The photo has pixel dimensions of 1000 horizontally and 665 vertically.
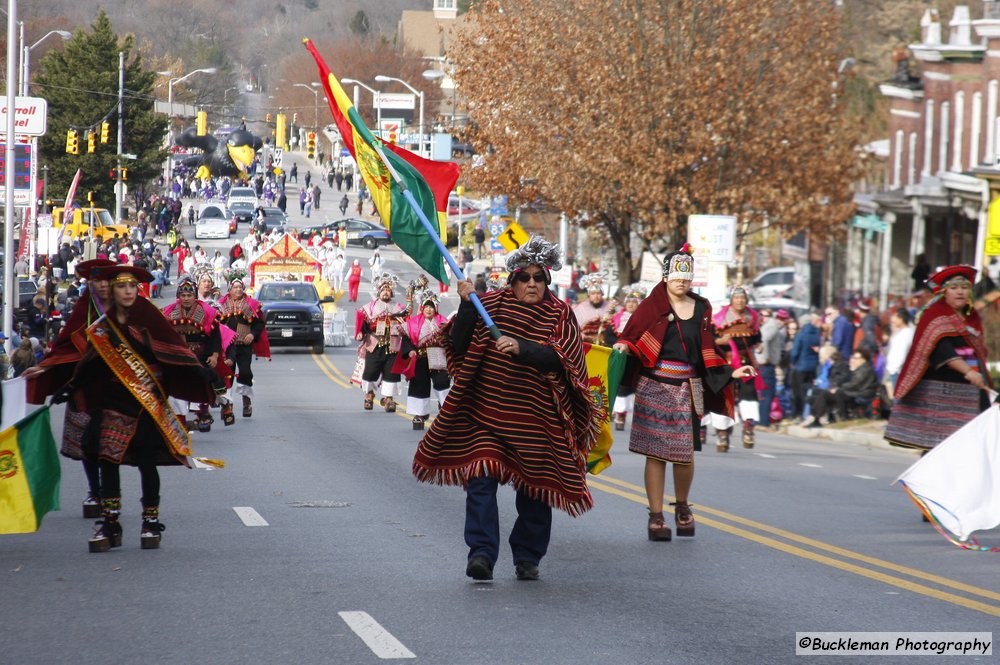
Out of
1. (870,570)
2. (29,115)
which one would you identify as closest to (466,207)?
(29,115)

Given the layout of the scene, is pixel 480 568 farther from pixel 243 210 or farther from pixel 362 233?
pixel 243 210

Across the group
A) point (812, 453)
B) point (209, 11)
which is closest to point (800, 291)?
point (812, 453)

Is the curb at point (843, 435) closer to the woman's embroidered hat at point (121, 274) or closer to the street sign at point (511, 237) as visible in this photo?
the woman's embroidered hat at point (121, 274)

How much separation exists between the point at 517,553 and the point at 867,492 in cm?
627

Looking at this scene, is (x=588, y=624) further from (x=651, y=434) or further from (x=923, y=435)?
(x=923, y=435)

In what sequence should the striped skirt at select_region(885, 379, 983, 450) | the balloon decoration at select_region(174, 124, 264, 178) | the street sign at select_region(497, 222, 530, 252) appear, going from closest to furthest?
the striped skirt at select_region(885, 379, 983, 450) → the street sign at select_region(497, 222, 530, 252) → the balloon decoration at select_region(174, 124, 264, 178)

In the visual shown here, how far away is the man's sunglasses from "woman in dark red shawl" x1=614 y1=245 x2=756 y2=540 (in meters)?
1.83

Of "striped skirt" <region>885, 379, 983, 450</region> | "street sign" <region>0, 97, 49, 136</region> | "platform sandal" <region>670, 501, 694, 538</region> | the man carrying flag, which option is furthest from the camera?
"street sign" <region>0, 97, 49, 136</region>

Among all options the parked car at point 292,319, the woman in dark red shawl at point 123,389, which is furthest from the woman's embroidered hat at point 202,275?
the parked car at point 292,319

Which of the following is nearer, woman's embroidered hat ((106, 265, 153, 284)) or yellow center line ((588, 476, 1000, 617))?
yellow center line ((588, 476, 1000, 617))

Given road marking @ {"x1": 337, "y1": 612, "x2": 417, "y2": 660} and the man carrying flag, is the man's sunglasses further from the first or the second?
road marking @ {"x1": 337, "y1": 612, "x2": 417, "y2": 660}

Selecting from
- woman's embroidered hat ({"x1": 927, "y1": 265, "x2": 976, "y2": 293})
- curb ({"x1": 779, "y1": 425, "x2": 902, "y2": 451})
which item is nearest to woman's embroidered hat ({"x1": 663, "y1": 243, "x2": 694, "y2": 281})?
woman's embroidered hat ({"x1": 927, "y1": 265, "x2": 976, "y2": 293})

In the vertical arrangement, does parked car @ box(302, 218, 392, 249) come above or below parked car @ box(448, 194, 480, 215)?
below

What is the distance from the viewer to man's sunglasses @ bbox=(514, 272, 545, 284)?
28.9 ft
